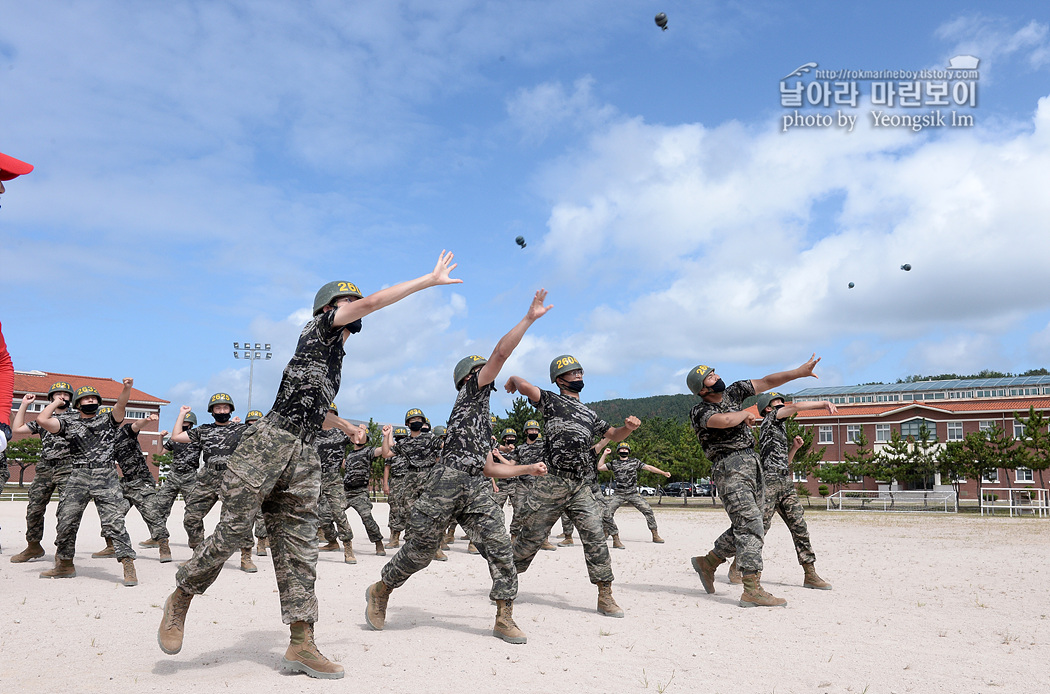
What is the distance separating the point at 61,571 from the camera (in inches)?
360

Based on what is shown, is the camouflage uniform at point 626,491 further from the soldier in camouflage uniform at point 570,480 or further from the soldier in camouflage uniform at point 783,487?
the soldier in camouflage uniform at point 570,480

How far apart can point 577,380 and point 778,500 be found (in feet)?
12.1

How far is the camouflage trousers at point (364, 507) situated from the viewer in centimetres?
1261

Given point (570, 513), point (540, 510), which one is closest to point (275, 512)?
point (540, 510)

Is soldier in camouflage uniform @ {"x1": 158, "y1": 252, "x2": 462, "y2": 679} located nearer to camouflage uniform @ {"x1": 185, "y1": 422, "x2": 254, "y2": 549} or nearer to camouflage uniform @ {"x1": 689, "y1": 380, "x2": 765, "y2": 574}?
camouflage uniform @ {"x1": 689, "y1": 380, "x2": 765, "y2": 574}

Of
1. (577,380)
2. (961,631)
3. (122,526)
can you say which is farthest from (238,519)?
(961,631)

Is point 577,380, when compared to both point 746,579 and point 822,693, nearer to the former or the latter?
point 746,579

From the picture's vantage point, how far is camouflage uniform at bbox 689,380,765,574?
7.95 meters

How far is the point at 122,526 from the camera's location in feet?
29.2

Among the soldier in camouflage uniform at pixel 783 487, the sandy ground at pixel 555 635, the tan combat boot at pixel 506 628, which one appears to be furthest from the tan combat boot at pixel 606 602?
the soldier in camouflage uniform at pixel 783 487

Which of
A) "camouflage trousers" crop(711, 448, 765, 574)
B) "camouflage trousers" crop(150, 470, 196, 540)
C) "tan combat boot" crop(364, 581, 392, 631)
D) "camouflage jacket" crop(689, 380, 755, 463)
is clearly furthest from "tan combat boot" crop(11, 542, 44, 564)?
"camouflage trousers" crop(711, 448, 765, 574)

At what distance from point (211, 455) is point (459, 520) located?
5836mm

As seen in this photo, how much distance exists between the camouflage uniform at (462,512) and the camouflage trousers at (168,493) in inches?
224

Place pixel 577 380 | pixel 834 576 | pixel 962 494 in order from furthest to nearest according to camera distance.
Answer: pixel 962 494, pixel 834 576, pixel 577 380
